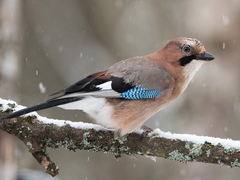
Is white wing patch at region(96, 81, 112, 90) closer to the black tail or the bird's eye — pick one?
the black tail

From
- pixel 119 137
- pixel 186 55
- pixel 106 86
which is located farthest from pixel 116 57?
pixel 119 137

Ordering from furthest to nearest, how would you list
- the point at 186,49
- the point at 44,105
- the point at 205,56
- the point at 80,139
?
the point at 186,49, the point at 205,56, the point at 80,139, the point at 44,105

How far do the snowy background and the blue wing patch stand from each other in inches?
85.3

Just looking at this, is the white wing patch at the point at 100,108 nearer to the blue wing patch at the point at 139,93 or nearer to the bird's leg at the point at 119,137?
the bird's leg at the point at 119,137

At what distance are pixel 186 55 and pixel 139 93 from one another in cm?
89

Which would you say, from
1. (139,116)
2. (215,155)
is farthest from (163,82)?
(215,155)

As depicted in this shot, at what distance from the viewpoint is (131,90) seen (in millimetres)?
3607

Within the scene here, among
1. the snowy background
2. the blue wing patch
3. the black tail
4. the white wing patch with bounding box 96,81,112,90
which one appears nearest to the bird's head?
the blue wing patch

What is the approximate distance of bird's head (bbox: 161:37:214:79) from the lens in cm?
383

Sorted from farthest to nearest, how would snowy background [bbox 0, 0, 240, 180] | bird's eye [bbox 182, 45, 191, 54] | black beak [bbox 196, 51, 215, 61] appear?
snowy background [bbox 0, 0, 240, 180] < bird's eye [bbox 182, 45, 191, 54] < black beak [bbox 196, 51, 215, 61]

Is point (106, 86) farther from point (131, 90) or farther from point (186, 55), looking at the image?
point (186, 55)

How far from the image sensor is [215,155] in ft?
9.77

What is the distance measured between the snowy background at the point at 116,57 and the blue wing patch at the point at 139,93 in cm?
217

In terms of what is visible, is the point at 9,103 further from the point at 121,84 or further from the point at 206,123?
the point at 206,123
